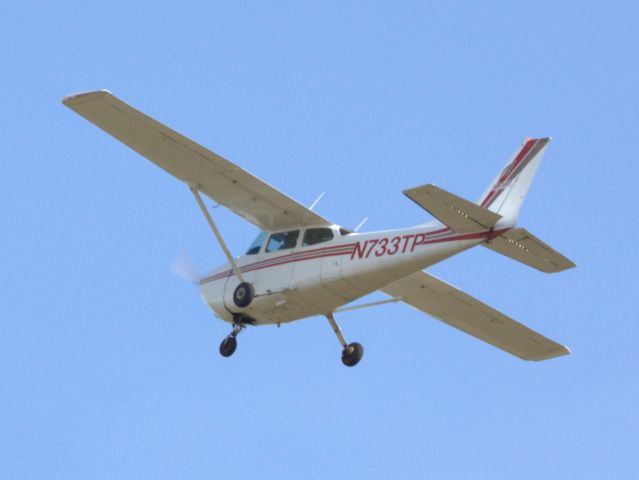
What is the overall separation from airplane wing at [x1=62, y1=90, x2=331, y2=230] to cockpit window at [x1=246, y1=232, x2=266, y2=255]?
15 cm

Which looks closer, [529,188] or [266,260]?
[529,188]

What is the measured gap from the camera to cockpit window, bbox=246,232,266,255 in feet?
97.5

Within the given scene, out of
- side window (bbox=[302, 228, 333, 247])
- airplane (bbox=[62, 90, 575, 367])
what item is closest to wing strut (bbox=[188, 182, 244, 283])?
airplane (bbox=[62, 90, 575, 367])

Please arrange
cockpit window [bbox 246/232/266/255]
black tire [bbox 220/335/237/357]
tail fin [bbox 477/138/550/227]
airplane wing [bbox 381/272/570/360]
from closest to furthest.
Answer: tail fin [bbox 477/138/550/227], black tire [bbox 220/335/237/357], cockpit window [bbox 246/232/266/255], airplane wing [bbox 381/272/570/360]

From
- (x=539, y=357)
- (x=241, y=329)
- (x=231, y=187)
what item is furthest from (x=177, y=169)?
(x=539, y=357)

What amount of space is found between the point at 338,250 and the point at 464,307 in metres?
4.41

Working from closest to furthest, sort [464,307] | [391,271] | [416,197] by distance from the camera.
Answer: [416,197] < [391,271] < [464,307]

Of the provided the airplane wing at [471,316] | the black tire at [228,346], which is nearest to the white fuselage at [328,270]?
the black tire at [228,346]

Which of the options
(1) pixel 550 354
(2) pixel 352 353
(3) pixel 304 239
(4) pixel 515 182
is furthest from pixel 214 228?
(1) pixel 550 354

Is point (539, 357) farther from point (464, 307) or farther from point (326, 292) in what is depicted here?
point (326, 292)

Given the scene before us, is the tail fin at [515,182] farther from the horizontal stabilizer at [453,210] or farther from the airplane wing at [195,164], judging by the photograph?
the airplane wing at [195,164]

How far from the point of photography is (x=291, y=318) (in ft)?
95.5

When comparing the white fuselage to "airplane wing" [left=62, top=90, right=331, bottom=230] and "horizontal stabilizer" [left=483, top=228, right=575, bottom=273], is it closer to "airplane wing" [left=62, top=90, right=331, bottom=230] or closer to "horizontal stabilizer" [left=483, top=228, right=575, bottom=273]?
"horizontal stabilizer" [left=483, top=228, right=575, bottom=273]

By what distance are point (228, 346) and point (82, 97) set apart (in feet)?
16.2
